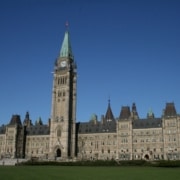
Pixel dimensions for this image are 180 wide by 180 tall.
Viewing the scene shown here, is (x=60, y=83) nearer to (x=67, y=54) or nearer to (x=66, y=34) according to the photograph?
A: (x=67, y=54)

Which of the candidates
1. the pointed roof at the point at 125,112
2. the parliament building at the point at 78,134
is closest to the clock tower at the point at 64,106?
the parliament building at the point at 78,134

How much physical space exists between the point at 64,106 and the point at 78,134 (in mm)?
14367

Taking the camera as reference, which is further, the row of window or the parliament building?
the row of window

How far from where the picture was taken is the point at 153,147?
123 metres

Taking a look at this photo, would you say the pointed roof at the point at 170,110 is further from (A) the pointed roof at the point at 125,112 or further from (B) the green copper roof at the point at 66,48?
(B) the green copper roof at the point at 66,48

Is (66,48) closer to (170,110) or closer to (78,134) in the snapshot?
(78,134)

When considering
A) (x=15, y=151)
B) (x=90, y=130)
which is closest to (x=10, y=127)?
(x=15, y=151)

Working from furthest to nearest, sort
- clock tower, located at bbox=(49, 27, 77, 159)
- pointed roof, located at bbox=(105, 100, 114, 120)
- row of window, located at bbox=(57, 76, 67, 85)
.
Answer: pointed roof, located at bbox=(105, 100, 114, 120) < row of window, located at bbox=(57, 76, 67, 85) < clock tower, located at bbox=(49, 27, 77, 159)

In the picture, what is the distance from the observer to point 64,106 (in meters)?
135

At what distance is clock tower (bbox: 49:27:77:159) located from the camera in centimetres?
13100

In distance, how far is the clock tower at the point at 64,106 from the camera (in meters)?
131
